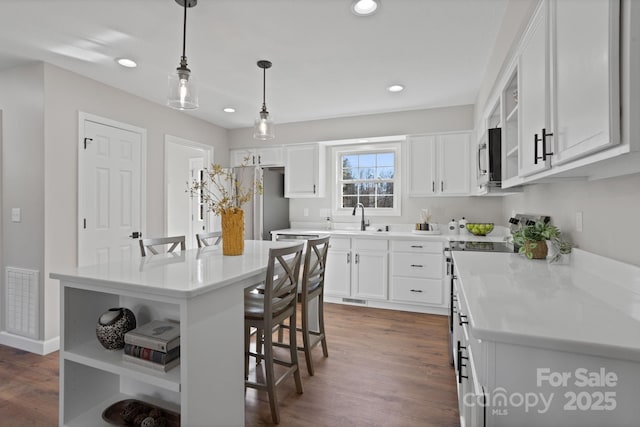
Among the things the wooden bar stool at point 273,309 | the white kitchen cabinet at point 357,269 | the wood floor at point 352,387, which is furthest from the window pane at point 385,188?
the wooden bar stool at point 273,309

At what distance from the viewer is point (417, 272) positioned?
12.7ft

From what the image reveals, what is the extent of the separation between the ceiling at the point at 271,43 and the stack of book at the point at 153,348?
200 centimetres

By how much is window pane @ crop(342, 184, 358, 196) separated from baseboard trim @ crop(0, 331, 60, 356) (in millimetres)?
3801

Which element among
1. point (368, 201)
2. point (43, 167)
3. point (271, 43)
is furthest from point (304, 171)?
point (43, 167)

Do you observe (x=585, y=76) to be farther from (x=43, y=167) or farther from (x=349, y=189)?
(x=349, y=189)

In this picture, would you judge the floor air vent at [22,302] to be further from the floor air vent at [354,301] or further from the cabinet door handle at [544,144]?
the cabinet door handle at [544,144]

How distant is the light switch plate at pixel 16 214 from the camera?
3006mm

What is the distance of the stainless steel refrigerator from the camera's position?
15.3ft

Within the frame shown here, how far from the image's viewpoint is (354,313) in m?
3.87

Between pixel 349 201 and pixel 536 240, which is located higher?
pixel 349 201

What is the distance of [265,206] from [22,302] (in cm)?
275

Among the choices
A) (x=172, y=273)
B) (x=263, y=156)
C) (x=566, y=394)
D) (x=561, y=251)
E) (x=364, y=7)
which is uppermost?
(x=364, y=7)

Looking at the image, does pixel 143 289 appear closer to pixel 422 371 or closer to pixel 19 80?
pixel 422 371

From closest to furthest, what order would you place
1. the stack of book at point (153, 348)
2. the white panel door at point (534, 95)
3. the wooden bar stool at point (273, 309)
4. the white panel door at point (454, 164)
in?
the white panel door at point (534, 95)
the stack of book at point (153, 348)
the wooden bar stool at point (273, 309)
the white panel door at point (454, 164)
